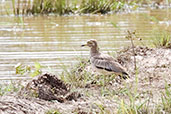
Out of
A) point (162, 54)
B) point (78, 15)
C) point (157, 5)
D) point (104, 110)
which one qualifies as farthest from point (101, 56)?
point (157, 5)

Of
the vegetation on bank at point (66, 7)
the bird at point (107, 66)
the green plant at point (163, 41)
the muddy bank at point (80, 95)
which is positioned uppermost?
the vegetation on bank at point (66, 7)

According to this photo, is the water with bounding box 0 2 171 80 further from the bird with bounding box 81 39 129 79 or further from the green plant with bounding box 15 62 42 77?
the bird with bounding box 81 39 129 79

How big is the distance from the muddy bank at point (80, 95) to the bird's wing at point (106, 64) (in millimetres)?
224

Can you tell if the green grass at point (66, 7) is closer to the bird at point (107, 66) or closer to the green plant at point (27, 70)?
the green plant at point (27, 70)

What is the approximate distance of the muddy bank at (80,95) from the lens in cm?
616

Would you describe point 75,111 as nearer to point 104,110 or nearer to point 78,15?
point 104,110

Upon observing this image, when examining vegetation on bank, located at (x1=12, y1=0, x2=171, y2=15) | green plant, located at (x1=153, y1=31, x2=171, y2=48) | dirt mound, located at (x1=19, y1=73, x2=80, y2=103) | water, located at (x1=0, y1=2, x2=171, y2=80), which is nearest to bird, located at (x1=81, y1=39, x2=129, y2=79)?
water, located at (x1=0, y1=2, x2=171, y2=80)

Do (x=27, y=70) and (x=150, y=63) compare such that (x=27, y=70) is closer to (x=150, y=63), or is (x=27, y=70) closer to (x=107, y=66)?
(x=107, y=66)

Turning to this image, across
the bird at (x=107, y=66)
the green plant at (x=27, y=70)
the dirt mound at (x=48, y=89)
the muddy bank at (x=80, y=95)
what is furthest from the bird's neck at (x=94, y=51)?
the dirt mound at (x=48, y=89)

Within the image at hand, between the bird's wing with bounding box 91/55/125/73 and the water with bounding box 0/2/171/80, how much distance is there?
83cm

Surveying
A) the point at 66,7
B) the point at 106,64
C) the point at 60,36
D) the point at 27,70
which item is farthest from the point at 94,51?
the point at 66,7

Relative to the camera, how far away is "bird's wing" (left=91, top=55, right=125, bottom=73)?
8.23 metres

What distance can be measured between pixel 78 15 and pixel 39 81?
34.5 ft

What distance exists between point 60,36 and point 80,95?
6.17 metres
